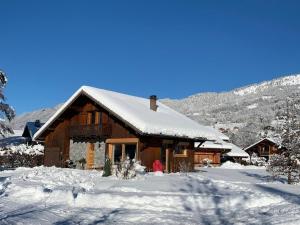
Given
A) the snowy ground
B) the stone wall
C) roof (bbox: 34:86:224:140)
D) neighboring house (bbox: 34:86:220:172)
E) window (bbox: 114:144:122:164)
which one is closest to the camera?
the snowy ground

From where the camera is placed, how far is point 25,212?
1139 centimetres

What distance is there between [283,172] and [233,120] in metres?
136

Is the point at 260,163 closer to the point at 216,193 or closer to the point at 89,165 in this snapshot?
the point at 89,165

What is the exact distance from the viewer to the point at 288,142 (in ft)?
69.3

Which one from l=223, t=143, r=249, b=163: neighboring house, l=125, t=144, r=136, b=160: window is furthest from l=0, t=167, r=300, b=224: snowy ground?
l=223, t=143, r=249, b=163: neighboring house

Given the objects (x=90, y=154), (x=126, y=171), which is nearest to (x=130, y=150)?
(x=90, y=154)

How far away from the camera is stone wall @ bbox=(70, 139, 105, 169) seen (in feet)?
99.2

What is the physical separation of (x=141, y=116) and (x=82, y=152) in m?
6.21

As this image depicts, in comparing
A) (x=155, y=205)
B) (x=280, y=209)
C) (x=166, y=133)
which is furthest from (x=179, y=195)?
(x=166, y=133)

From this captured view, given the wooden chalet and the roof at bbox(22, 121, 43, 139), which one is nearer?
the wooden chalet

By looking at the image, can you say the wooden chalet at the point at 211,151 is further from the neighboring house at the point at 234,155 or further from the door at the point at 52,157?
the door at the point at 52,157

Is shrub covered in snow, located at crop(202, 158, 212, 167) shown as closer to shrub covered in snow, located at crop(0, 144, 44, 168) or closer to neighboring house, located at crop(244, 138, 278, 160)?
shrub covered in snow, located at crop(0, 144, 44, 168)

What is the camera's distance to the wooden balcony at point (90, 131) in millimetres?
29703

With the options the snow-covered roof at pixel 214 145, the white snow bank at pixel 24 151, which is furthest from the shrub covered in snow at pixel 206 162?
the white snow bank at pixel 24 151
